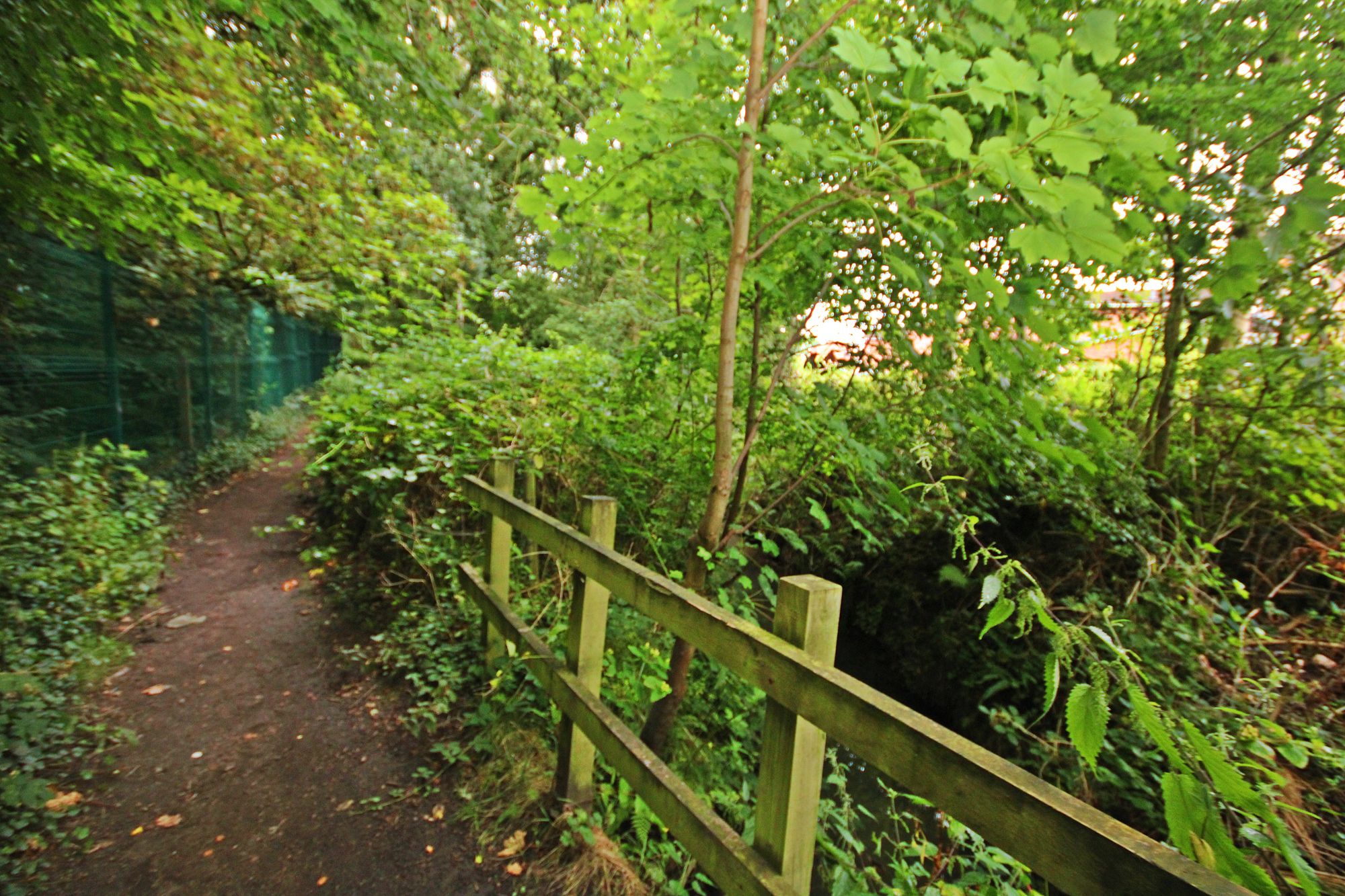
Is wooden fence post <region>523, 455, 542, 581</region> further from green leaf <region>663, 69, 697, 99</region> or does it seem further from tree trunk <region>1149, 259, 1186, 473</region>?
tree trunk <region>1149, 259, 1186, 473</region>

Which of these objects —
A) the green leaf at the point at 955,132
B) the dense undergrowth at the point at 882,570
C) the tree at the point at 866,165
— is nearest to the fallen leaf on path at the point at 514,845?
the dense undergrowth at the point at 882,570

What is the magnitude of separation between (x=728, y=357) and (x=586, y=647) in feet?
4.26

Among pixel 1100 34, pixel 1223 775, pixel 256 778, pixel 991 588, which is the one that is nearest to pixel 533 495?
pixel 256 778

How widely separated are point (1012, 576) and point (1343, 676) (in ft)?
12.3

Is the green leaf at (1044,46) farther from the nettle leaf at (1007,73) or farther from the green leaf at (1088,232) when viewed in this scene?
the green leaf at (1088,232)

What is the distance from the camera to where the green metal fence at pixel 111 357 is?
4.72m

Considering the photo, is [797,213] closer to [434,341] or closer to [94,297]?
[434,341]

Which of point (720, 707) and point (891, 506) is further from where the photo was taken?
point (720, 707)

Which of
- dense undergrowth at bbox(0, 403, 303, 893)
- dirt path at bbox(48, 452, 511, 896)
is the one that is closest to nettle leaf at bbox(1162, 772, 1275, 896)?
dirt path at bbox(48, 452, 511, 896)

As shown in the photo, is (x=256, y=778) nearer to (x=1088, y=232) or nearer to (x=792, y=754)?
(x=792, y=754)

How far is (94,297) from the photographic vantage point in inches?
231

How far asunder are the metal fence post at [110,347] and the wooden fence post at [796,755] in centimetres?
703

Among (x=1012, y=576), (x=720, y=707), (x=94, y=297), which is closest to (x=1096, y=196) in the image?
(x=1012, y=576)

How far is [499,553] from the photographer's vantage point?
352cm
